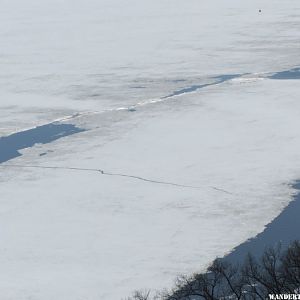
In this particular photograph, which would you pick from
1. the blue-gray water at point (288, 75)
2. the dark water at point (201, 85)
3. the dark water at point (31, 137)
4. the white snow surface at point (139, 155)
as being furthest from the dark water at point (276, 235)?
the blue-gray water at point (288, 75)

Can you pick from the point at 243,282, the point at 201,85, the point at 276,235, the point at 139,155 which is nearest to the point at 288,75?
the point at 201,85

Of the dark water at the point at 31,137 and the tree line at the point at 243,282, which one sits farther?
the dark water at the point at 31,137

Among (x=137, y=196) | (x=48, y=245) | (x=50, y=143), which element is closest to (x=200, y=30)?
(x=50, y=143)

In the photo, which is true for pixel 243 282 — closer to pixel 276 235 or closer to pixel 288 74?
pixel 276 235

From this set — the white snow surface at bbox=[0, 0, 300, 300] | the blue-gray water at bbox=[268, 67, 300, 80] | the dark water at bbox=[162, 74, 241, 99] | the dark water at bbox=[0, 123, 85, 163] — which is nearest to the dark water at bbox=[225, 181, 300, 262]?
the white snow surface at bbox=[0, 0, 300, 300]

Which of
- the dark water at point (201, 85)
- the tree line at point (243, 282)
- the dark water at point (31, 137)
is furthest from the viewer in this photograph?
the dark water at point (201, 85)

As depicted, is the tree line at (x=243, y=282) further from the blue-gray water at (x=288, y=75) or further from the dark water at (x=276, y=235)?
the blue-gray water at (x=288, y=75)
